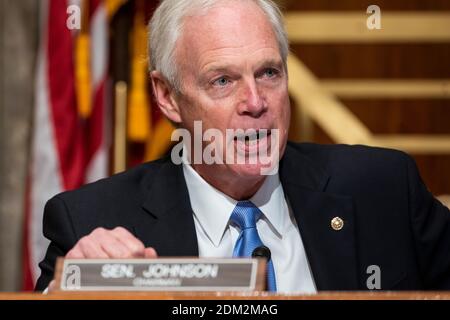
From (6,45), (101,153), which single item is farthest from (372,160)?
(6,45)

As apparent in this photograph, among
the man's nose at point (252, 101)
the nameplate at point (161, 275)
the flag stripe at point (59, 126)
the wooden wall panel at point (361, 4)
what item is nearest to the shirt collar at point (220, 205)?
the man's nose at point (252, 101)

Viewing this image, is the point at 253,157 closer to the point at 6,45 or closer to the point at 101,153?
the point at 101,153

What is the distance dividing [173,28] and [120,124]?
196 cm

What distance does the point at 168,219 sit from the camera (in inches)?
104

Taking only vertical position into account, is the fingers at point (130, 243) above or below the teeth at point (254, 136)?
below

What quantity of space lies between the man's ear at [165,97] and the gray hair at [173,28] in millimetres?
30

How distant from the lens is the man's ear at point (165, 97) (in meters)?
2.78

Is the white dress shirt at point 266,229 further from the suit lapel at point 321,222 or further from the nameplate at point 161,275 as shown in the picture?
the nameplate at point 161,275

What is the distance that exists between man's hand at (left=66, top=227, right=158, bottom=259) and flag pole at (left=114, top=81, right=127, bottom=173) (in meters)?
2.44

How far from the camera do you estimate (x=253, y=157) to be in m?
2.52

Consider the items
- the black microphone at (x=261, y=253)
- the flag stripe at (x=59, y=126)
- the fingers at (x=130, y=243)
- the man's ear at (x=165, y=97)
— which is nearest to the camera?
the fingers at (x=130, y=243)

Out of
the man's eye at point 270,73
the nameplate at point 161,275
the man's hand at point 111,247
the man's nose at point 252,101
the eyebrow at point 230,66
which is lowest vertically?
the nameplate at point 161,275

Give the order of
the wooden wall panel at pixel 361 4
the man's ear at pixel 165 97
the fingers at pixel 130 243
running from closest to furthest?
the fingers at pixel 130 243 < the man's ear at pixel 165 97 < the wooden wall panel at pixel 361 4
